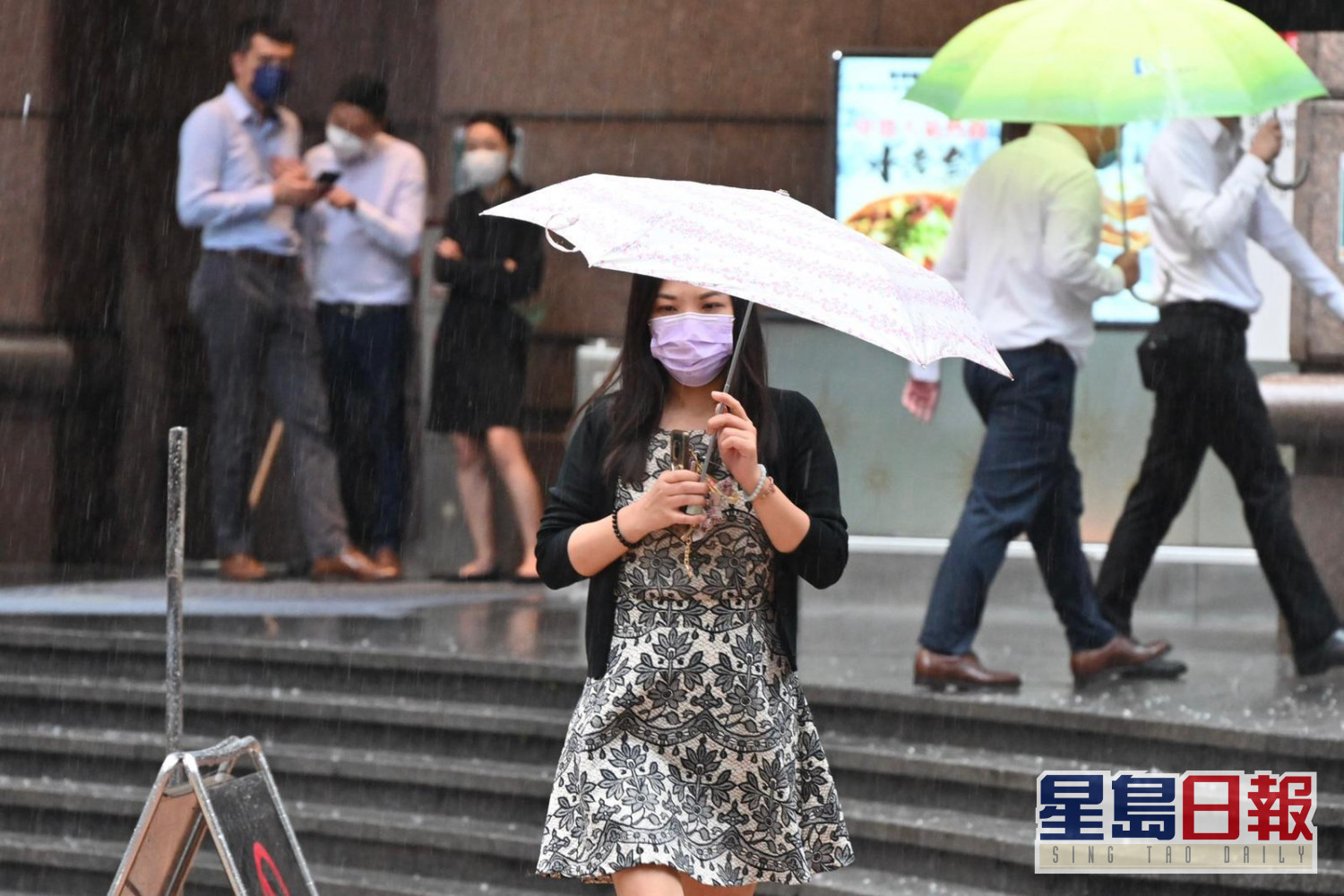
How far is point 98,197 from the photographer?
10.2m

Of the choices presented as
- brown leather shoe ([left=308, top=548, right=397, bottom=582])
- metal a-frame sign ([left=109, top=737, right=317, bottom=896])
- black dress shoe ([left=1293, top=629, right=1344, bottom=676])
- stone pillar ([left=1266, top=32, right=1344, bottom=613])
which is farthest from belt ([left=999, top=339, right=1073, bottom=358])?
brown leather shoe ([left=308, top=548, right=397, bottom=582])

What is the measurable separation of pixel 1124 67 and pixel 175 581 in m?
3.19

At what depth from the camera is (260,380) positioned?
8.93m

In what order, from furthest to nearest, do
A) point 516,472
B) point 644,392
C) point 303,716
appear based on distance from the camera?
point 516,472 < point 303,716 < point 644,392

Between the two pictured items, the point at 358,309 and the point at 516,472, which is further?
the point at 358,309

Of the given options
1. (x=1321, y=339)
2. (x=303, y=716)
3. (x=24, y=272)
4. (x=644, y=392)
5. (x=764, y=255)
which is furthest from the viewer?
(x=24, y=272)

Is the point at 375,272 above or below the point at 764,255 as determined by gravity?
above

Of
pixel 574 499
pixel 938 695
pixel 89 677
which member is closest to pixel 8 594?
pixel 89 677

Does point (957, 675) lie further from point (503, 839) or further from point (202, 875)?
point (202, 875)

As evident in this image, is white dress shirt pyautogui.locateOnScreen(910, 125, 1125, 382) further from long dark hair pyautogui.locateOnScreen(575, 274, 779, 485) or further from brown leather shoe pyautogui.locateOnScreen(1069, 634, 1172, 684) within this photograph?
long dark hair pyautogui.locateOnScreen(575, 274, 779, 485)

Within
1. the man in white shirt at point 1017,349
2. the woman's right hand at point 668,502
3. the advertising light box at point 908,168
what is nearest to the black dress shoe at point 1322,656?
the man in white shirt at point 1017,349

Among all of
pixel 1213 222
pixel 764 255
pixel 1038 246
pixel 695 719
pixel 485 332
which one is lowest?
pixel 695 719

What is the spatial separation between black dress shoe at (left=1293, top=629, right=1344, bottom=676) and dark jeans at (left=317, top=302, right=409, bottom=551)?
4119 millimetres

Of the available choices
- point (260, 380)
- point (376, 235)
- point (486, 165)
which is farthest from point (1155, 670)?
point (260, 380)
